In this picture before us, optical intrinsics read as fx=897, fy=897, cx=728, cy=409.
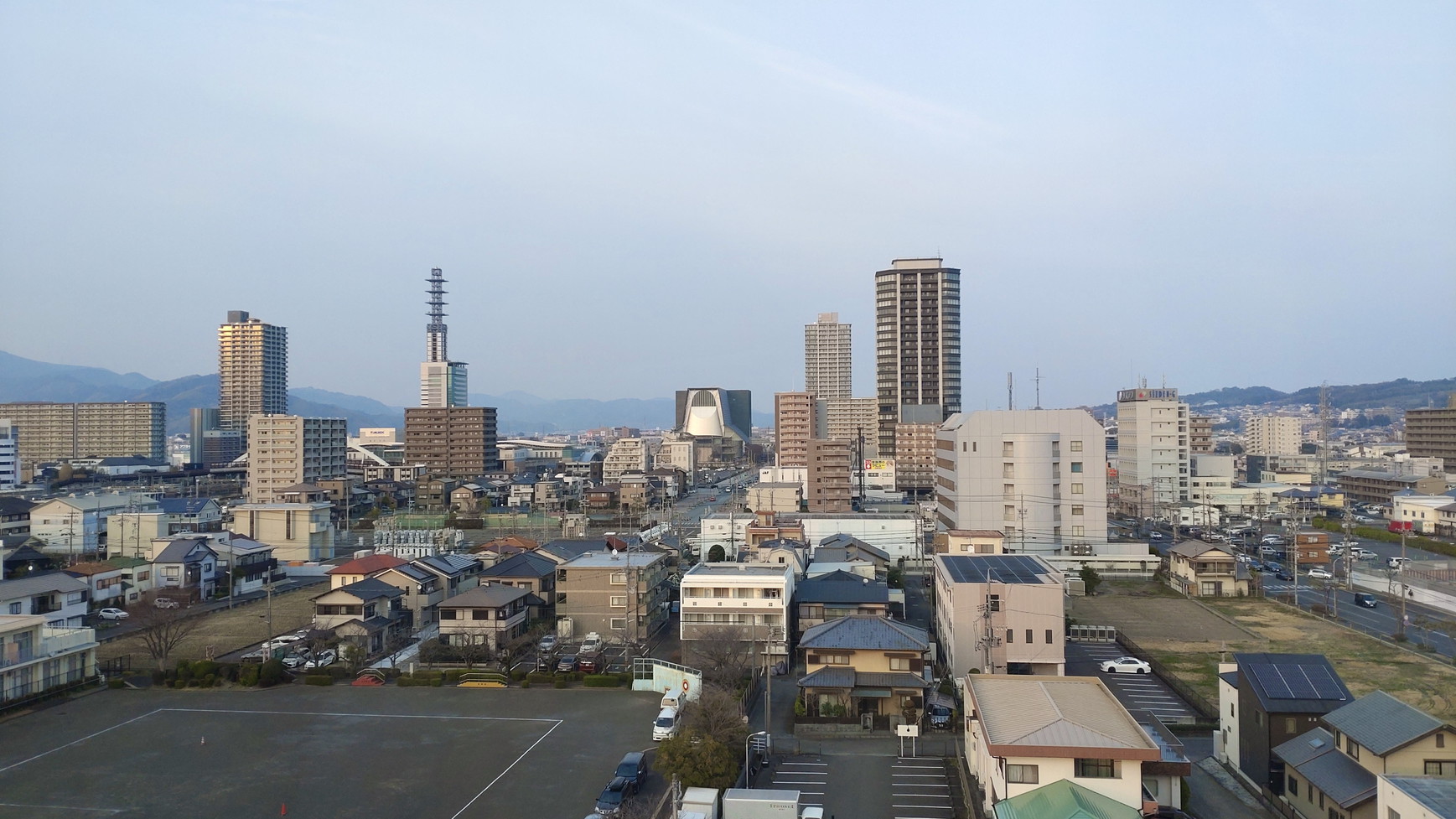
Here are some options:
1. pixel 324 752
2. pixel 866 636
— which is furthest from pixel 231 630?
pixel 866 636

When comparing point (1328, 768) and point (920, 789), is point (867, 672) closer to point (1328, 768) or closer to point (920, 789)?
point (920, 789)

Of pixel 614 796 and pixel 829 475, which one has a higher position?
pixel 829 475

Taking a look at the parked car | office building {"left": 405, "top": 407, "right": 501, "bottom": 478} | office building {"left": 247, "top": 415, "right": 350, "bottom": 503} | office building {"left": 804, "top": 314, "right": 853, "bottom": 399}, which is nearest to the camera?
the parked car

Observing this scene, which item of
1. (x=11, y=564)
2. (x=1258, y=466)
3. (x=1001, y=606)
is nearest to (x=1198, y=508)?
(x=1258, y=466)

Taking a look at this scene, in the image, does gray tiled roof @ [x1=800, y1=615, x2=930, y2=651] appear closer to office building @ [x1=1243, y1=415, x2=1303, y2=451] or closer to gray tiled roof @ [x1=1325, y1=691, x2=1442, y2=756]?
gray tiled roof @ [x1=1325, y1=691, x2=1442, y2=756]

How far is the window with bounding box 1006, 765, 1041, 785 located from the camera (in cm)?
739

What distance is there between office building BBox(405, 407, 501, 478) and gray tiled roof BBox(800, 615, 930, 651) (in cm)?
4542

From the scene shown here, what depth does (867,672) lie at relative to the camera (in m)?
12.0

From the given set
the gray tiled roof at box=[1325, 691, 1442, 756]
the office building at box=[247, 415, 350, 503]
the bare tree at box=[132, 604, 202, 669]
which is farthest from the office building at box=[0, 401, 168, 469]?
the gray tiled roof at box=[1325, 691, 1442, 756]

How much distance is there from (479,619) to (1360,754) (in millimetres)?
12374

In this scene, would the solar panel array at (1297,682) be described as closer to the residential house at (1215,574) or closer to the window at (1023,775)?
the window at (1023,775)

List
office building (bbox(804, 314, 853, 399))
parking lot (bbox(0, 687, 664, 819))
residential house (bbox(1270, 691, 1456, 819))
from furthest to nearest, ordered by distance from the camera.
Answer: office building (bbox(804, 314, 853, 399)), parking lot (bbox(0, 687, 664, 819)), residential house (bbox(1270, 691, 1456, 819))

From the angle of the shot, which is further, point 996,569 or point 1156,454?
point 1156,454

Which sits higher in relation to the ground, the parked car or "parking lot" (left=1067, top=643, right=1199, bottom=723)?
the parked car
